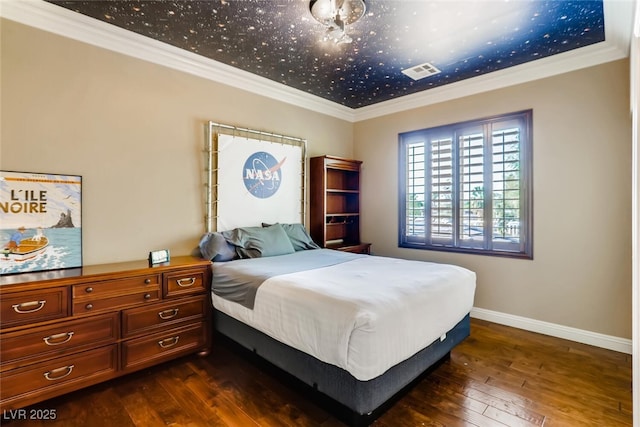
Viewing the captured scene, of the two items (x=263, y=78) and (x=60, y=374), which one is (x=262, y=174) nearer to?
(x=263, y=78)

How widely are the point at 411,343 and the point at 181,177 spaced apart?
2.51 meters

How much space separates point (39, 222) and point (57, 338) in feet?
2.87

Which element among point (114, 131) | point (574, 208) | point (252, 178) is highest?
point (114, 131)

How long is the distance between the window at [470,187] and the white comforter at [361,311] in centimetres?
118

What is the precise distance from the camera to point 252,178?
3.62 m

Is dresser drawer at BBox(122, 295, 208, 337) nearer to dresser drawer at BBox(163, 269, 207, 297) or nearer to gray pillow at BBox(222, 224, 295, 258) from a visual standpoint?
dresser drawer at BBox(163, 269, 207, 297)

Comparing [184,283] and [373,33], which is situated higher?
[373,33]

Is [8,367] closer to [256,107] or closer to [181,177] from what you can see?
[181,177]

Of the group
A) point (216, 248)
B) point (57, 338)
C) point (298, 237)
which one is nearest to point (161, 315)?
point (57, 338)

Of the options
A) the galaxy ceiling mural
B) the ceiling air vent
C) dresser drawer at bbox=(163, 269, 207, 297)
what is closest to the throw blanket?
dresser drawer at bbox=(163, 269, 207, 297)

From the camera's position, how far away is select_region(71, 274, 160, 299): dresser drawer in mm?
2117

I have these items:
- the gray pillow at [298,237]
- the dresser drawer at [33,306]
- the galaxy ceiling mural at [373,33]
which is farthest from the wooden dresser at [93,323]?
the galaxy ceiling mural at [373,33]

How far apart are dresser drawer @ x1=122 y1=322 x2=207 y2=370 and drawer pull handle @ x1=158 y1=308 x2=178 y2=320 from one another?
0.11 meters

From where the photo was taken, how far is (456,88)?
12.3 feet
